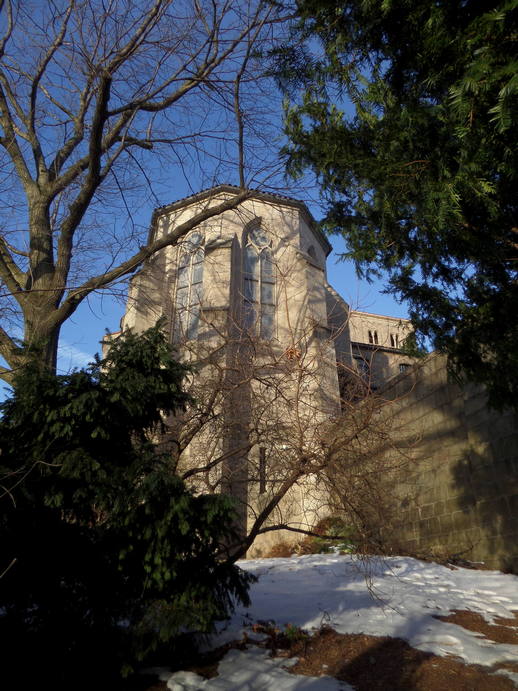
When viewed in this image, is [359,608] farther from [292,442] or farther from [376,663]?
[292,442]

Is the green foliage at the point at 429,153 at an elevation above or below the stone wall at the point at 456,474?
above

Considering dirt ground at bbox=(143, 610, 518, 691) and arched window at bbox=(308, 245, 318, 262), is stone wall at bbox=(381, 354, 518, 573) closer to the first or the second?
dirt ground at bbox=(143, 610, 518, 691)

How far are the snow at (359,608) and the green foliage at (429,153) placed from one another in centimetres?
253

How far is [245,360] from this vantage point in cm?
755

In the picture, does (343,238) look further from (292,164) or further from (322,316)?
(322,316)

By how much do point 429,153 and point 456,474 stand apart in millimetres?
6301

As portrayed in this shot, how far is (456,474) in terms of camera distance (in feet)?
29.9

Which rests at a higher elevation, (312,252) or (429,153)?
(312,252)

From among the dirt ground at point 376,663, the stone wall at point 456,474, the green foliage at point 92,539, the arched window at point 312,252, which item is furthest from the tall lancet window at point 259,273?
the green foliage at point 92,539

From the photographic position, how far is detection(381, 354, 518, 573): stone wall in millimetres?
7949

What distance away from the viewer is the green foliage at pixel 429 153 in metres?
4.06

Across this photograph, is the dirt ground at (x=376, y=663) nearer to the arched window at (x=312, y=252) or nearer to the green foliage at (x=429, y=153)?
the green foliage at (x=429, y=153)

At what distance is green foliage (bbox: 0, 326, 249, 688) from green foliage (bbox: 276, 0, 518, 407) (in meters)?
3.07

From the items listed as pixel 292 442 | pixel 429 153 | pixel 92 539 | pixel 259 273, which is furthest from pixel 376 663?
pixel 259 273
